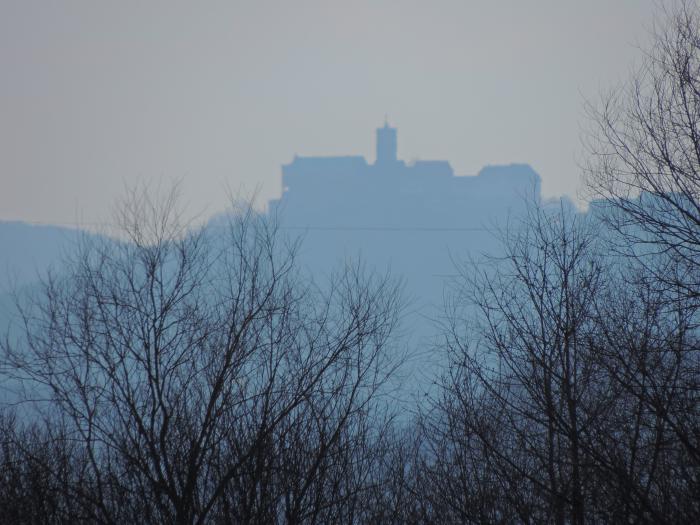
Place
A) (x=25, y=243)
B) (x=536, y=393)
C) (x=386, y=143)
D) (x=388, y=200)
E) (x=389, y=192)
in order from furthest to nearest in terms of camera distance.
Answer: (x=386, y=143) < (x=389, y=192) < (x=388, y=200) < (x=25, y=243) < (x=536, y=393)

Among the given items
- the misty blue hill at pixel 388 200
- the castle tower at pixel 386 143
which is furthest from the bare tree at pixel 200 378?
the castle tower at pixel 386 143

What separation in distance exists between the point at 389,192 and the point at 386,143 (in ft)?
40.5

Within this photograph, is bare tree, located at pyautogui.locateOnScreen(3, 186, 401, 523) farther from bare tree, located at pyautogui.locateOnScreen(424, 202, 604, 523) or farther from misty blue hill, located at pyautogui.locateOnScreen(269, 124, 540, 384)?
misty blue hill, located at pyautogui.locateOnScreen(269, 124, 540, 384)

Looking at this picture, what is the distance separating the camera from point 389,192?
114 m

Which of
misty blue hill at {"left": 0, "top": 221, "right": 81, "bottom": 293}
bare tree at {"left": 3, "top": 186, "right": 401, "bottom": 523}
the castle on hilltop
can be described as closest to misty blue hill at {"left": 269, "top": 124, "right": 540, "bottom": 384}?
the castle on hilltop

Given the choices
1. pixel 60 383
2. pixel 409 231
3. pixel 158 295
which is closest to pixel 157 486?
pixel 60 383

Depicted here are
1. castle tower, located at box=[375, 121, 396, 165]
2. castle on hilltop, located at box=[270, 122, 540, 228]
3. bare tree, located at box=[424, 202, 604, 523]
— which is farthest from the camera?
Result: castle tower, located at box=[375, 121, 396, 165]

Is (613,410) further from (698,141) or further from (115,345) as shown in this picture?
(115,345)

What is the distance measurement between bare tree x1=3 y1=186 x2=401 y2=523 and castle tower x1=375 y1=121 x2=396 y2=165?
11457 centimetres

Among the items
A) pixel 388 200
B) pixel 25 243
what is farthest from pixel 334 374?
pixel 388 200

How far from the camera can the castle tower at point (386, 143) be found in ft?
405

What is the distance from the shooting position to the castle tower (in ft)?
405

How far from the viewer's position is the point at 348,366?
30.8 ft

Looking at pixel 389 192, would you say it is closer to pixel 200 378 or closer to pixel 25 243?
pixel 25 243
